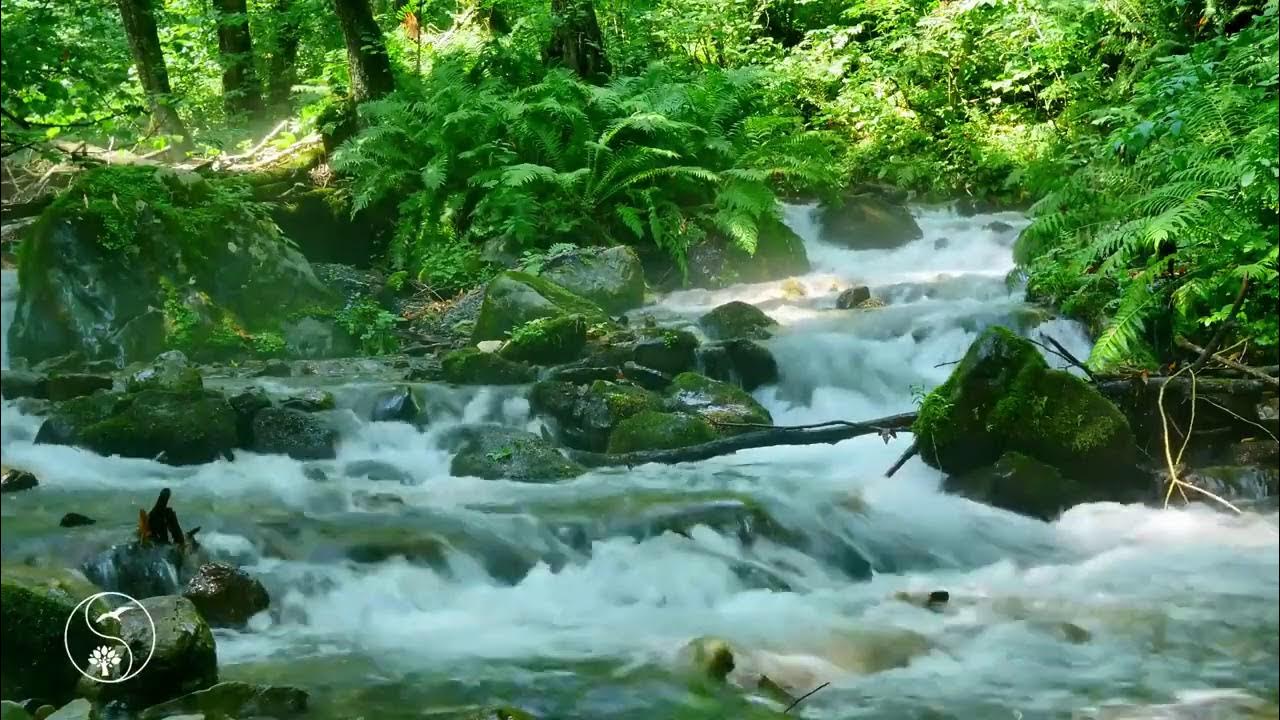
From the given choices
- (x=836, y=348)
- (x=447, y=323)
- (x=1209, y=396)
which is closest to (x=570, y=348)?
(x=447, y=323)

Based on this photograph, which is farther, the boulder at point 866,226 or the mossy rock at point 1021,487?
the boulder at point 866,226

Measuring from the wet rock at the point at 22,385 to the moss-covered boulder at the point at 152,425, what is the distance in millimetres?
378

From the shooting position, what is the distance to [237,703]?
2150 mm

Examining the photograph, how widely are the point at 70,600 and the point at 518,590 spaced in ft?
4.17

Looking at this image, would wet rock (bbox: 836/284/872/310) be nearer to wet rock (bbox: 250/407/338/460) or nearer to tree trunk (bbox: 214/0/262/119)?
wet rock (bbox: 250/407/338/460)

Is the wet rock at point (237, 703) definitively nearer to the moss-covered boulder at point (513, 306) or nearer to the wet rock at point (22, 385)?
the wet rock at point (22, 385)

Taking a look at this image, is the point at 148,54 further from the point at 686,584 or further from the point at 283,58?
the point at 283,58

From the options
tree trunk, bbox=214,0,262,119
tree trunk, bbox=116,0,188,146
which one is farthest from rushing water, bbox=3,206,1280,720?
tree trunk, bbox=214,0,262,119

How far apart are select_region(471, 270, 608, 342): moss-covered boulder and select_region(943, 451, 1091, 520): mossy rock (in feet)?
7.31

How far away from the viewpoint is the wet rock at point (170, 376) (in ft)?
12.5

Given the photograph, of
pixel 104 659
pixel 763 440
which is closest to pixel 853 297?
pixel 763 440

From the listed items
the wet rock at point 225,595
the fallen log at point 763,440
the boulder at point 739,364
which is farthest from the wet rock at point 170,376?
the boulder at point 739,364

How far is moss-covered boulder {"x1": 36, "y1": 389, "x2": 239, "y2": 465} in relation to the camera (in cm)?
344

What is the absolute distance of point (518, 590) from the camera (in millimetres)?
3086
